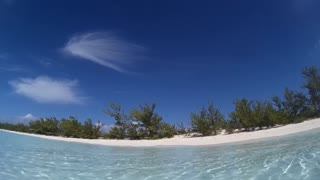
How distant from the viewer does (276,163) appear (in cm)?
640

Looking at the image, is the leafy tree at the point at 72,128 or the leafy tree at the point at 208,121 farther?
the leafy tree at the point at 72,128

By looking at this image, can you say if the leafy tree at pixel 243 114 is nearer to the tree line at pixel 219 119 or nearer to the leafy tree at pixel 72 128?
the tree line at pixel 219 119

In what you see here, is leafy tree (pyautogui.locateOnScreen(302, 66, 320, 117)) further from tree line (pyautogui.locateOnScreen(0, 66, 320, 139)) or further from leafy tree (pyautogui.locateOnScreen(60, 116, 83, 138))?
leafy tree (pyautogui.locateOnScreen(60, 116, 83, 138))

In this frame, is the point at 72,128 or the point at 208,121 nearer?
the point at 208,121

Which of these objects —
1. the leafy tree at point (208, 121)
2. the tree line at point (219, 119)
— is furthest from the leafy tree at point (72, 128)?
the leafy tree at point (208, 121)

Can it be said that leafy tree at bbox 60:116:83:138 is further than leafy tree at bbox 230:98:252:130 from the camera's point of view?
Yes

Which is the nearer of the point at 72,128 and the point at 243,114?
the point at 243,114

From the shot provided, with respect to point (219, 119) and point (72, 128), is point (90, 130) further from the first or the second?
point (219, 119)

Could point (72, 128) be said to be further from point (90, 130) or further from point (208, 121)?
point (208, 121)

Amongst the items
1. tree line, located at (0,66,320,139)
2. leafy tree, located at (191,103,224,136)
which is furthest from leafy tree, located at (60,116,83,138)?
leafy tree, located at (191,103,224,136)

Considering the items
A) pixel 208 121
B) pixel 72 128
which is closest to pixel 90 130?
pixel 72 128

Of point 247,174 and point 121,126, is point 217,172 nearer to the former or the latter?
point 247,174

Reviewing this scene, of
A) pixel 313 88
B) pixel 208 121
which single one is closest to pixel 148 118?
pixel 208 121

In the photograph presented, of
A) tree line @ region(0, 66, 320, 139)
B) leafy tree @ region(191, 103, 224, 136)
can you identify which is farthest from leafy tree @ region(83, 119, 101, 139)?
leafy tree @ region(191, 103, 224, 136)
